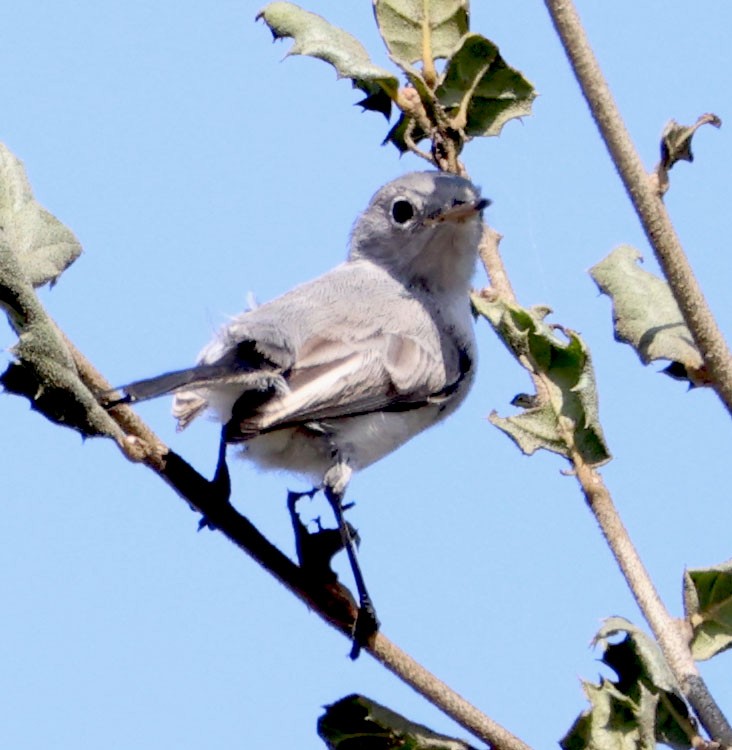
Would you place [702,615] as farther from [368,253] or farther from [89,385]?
[368,253]

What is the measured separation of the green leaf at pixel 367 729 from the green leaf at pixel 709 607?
373 mm

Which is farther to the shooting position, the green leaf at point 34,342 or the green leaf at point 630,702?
the green leaf at point 630,702

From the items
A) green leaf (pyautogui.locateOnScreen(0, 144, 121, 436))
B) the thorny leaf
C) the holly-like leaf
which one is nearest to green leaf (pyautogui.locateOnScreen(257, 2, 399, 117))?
the thorny leaf

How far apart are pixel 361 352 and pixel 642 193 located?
5.51 ft

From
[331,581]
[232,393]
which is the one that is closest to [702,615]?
[331,581]

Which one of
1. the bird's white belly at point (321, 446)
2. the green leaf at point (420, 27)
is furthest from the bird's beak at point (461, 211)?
the green leaf at point (420, 27)

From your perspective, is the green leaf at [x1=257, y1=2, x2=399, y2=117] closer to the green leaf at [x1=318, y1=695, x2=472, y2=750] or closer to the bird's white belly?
the bird's white belly

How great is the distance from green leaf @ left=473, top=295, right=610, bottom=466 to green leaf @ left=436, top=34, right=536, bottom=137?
60 centimetres

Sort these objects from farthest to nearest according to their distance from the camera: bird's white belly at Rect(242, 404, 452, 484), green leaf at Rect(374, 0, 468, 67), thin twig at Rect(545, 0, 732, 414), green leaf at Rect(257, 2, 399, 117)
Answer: bird's white belly at Rect(242, 404, 452, 484)
green leaf at Rect(374, 0, 468, 67)
green leaf at Rect(257, 2, 399, 117)
thin twig at Rect(545, 0, 732, 414)

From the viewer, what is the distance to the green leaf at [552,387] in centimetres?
192

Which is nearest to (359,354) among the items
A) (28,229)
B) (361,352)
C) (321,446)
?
(361,352)

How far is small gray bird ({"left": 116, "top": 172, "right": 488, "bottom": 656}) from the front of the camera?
2809 mm

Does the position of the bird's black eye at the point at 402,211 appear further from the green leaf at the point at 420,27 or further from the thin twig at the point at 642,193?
the thin twig at the point at 642,193

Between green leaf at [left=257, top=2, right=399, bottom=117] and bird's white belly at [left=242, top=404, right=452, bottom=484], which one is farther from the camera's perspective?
bird's white belly at [left=242, top=404, right=452, bottom=484]
